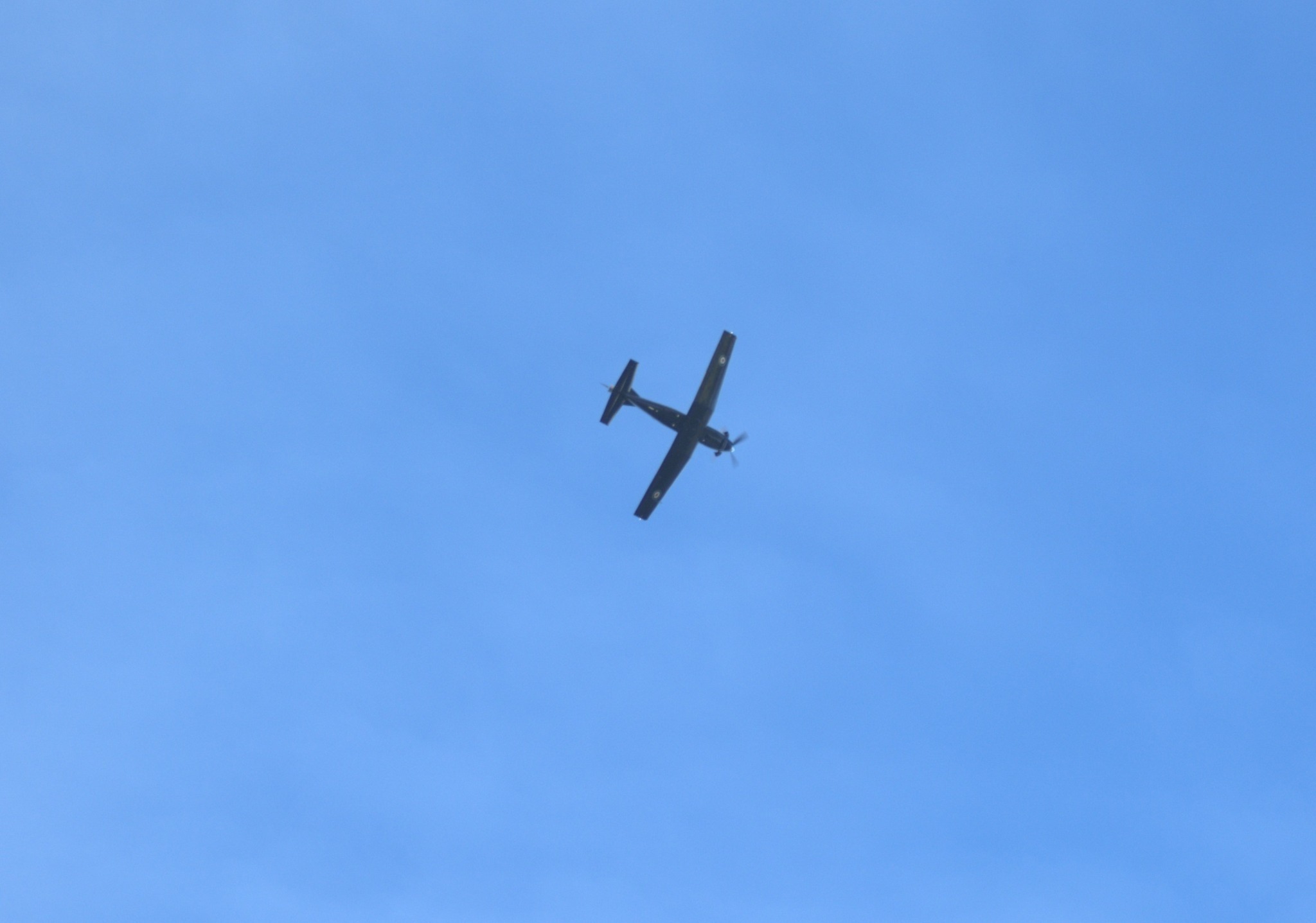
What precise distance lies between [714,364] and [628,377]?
6.36 metres

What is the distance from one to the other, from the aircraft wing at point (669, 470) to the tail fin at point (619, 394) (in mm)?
5006

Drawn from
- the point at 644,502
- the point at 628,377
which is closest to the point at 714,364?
the point at 628,377

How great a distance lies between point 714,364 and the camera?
4242 inches

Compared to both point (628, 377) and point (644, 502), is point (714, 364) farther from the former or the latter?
point (644, 502)

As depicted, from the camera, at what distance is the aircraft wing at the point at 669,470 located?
110500mm

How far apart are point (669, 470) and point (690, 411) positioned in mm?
5707

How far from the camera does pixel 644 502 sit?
11462 centimetres

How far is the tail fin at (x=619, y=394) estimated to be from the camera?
109 meters

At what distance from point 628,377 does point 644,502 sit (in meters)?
11.0

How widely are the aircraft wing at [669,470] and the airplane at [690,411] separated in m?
0.05

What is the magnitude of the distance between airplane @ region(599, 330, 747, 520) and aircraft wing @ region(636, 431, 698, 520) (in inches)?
1.9

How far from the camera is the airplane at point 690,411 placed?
108 metres

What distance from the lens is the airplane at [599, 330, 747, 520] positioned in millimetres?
107875

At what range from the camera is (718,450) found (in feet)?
363
